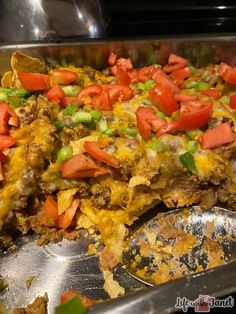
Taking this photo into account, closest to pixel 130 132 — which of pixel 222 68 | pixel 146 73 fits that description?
pixel 146 73

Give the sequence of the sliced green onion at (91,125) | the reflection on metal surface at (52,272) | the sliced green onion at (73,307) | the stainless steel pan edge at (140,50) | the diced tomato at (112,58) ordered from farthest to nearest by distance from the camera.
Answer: the diced tomato at (112,58), the stainless steel pan edge at (140,50), the sliced green onion at (91,125), the reflection on metal surface at (52,272), the sliced green onion at (73,307)

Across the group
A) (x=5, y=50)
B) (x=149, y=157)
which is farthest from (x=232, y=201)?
(x=5, y=50)

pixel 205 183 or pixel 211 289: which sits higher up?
pixel 211 289

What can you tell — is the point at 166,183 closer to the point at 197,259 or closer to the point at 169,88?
the point at 197,259

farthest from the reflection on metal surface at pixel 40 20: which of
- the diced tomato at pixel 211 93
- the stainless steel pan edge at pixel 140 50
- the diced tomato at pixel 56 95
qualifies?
the diced tomato at pixel 211 93

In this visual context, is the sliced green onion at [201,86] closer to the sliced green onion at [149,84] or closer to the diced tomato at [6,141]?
the sliced green onion at [149,84]

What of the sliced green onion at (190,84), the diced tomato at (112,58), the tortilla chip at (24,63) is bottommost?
the sliced green onion at (190,84)
